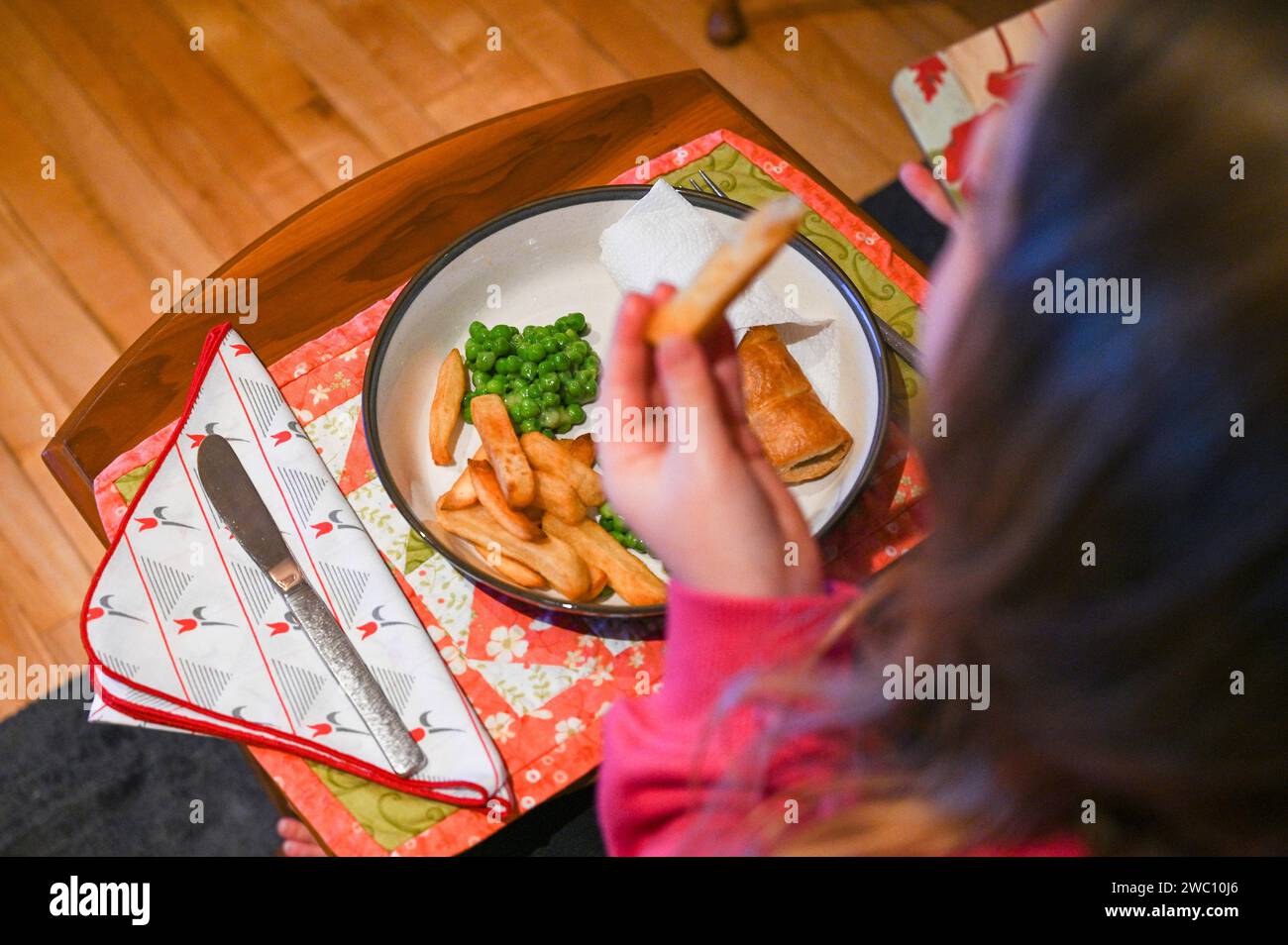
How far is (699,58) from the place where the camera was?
9.76 ft

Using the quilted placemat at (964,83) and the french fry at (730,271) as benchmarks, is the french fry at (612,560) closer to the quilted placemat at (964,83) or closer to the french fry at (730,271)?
the french fry at (730,271)

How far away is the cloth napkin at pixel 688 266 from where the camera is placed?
1.45 metres

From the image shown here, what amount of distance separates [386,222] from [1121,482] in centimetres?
122

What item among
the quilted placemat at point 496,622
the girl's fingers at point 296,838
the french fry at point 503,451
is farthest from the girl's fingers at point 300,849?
the french fry at point 503,451

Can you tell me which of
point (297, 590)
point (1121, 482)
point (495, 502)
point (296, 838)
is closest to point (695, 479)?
point (495, 502)

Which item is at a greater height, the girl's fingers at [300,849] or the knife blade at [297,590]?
the knife blade at [297,590]

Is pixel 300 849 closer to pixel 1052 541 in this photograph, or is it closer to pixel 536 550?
pixel 536 550

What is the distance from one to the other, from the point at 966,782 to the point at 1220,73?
2.08ft

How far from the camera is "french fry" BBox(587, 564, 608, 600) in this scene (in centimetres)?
126

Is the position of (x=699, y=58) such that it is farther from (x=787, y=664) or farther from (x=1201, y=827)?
(x=1201, y=827)

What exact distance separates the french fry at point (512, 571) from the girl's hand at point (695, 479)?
0.20 metres

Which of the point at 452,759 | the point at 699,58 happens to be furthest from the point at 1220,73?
the point at 699,58

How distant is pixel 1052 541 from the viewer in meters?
0.74

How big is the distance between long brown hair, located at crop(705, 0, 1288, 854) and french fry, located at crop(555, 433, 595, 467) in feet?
1.70
